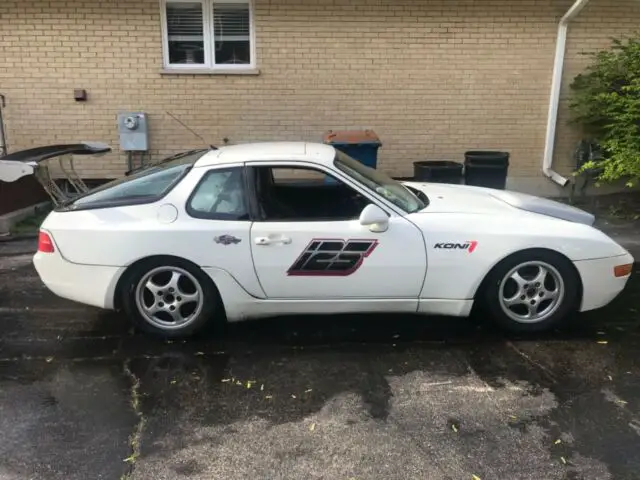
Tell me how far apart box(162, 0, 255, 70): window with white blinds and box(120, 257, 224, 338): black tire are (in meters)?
5.22

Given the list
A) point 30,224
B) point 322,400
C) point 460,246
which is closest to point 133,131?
point 30,224

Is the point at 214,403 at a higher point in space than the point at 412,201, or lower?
lower

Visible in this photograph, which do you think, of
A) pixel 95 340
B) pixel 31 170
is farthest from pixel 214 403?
pixel 31 170

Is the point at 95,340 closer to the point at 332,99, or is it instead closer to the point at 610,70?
the point at 332,99

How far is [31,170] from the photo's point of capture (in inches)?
183

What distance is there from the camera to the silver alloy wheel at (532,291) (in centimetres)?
400

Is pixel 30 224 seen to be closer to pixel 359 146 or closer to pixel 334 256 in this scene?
pixel 359 146

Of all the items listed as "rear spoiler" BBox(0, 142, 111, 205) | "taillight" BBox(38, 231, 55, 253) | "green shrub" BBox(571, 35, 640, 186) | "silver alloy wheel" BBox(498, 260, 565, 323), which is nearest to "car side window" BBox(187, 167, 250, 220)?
"taillight" BBox(38, 231, 55, 253)

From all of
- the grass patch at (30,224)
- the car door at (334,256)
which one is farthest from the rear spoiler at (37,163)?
the grass patch at (30,224)

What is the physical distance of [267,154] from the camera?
4.17 metres

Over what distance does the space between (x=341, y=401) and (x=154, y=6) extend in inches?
271

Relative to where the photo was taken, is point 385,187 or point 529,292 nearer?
point 529,292

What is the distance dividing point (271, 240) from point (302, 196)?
92 centimetres

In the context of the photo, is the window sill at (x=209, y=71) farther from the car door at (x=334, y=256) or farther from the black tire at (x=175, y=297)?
the black tire at (x=175, y=297)
